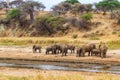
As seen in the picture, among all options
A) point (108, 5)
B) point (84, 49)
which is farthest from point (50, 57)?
point (108, 5)

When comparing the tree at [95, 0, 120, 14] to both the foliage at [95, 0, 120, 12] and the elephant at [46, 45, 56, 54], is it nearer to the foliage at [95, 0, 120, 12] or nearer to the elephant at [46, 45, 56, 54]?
the foliage at [95, 0, 120, 12]

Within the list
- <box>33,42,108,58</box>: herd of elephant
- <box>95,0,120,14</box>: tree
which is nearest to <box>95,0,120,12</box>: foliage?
<box>95,0,120,14</box>: tree

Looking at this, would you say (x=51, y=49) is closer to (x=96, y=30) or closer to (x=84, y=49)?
(x=84, y=49)

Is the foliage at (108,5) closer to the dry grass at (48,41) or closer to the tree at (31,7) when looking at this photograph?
the tree at (31,7)

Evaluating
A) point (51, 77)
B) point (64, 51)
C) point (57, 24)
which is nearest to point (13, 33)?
point (57, 24)

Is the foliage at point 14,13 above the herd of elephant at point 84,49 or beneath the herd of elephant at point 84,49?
above

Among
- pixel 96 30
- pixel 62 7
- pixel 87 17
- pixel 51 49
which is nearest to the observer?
pixel 51 49

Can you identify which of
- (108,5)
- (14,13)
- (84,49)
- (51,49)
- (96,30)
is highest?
(108,5)

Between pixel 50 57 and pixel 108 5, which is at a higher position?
pixel 108 5

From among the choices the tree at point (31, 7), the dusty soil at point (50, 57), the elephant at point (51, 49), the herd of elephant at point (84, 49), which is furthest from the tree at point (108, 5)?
the elephant at point (51, 49)

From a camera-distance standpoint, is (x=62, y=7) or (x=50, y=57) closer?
(x=50, y=57)

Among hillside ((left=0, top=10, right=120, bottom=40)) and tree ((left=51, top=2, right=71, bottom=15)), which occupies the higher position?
tree ((left=51, top=2, right=71, bottom=15))

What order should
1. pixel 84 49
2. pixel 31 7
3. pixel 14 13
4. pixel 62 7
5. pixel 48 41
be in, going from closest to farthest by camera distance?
pixel 84 49, pixel 48 41, pixel 14 13, pixel 31 7, pixel 62 7

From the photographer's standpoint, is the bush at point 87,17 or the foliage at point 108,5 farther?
the foliage at point 108,5
